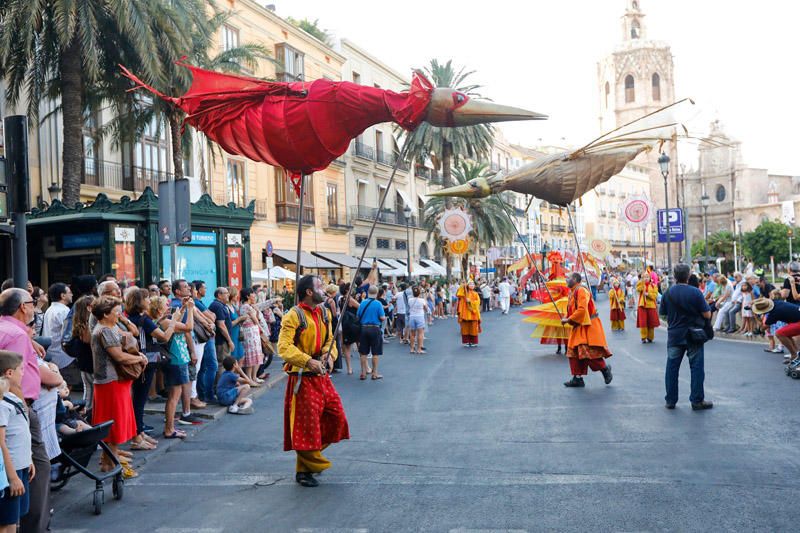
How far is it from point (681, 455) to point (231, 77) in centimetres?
539

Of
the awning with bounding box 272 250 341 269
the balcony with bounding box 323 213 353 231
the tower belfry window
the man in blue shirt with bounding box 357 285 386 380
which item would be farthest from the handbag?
the tower belfry window

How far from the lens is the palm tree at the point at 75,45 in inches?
612

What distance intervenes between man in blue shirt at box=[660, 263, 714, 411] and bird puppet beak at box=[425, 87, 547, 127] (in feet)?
14.2

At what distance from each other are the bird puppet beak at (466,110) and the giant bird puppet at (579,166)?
4.51 feet

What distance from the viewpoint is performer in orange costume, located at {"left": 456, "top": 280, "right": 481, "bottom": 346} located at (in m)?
18.2

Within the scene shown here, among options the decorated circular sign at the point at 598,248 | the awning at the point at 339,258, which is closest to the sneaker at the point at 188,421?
the decorated circular sign at the point at 598,248

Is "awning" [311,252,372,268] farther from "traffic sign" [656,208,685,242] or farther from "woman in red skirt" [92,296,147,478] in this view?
"woman in red skirt" [92,296,147,478]

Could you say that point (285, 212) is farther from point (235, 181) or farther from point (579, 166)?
point (579, 166)

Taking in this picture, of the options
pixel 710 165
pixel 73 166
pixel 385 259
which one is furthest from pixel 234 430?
pixel 710 165

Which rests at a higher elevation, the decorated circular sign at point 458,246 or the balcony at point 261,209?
the balcony at point 261,209

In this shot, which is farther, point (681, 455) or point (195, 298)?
point (195, 298)

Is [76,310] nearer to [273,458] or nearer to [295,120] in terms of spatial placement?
[273,458]

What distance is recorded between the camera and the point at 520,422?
332 inches

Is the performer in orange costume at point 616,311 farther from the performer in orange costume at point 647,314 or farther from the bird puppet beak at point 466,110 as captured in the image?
the bird puppet beak at point 466,110
